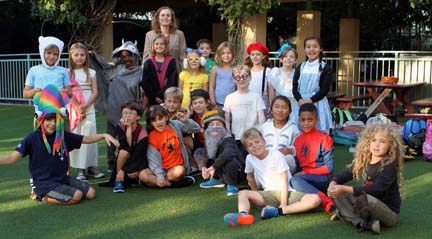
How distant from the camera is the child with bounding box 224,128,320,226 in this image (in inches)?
172

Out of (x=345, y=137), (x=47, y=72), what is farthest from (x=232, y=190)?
(x=345, y=137)

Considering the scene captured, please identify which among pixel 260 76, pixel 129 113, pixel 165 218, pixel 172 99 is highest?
pixel 260 76

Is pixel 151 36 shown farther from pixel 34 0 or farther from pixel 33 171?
pixel 34 0

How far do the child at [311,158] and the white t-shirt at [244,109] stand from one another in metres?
0.79

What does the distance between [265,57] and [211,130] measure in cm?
141

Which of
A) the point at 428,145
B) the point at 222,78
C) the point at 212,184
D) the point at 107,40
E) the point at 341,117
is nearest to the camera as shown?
the point at 212,184

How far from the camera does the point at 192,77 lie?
630 cm

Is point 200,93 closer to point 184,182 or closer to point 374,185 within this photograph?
point 184,182

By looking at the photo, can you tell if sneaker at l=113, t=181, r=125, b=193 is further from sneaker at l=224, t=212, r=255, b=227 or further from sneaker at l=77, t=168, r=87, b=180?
sneaker at l=224, t=212, r=255, b=227

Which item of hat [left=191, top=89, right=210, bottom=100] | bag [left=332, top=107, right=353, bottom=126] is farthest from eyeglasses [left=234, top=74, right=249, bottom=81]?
bag [left=332, top=107, right=353, bottom=126]

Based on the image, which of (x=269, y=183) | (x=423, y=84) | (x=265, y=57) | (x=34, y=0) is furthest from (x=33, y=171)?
(x=34, y=0)

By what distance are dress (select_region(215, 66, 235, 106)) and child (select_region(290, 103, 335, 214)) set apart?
1380mm

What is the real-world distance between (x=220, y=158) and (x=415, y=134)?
319 centimetres

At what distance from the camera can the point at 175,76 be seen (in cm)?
615
